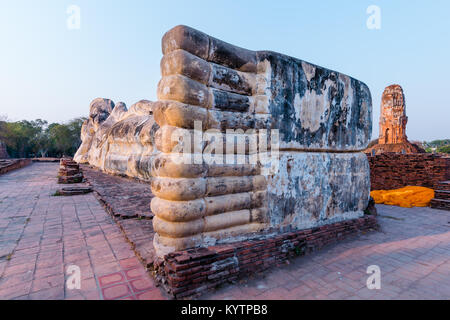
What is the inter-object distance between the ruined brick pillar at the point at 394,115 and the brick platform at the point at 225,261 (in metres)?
28.4

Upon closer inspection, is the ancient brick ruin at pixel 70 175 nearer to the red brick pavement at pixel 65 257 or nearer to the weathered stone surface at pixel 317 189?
the red brick pavement at pixel 65 257

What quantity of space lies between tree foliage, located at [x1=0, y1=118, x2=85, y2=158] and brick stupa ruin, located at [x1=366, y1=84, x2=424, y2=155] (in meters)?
40.1

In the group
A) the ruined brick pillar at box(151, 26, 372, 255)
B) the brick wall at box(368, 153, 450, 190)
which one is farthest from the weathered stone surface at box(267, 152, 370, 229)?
the brick wall at box(368, 153, 450, 190)

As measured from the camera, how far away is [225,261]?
252 centimetres

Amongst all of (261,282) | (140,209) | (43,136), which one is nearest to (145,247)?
(261,282)

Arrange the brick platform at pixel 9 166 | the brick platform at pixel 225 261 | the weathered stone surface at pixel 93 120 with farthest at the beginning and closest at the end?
1. the weathered stone surface at pixel 93 120
2. the brick platform at pixel 9 166
3. the brick platform at pixel 225 261

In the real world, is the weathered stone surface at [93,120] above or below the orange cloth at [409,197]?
above

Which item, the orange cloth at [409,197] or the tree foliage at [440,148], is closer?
the orange cloth at [409,197]

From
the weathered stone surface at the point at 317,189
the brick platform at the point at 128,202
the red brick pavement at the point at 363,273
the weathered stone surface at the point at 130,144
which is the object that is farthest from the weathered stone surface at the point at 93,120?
the red brick pavement at the point at 363,273

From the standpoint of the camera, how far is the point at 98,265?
2.78m

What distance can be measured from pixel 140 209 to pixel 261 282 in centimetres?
297

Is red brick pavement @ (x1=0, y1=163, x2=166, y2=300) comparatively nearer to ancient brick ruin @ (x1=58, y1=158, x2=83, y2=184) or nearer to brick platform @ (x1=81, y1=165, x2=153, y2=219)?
brick platform @ (x1=81, y1=165, x2=153, y2=219)

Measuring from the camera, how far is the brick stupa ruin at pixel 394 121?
25.0 metres
